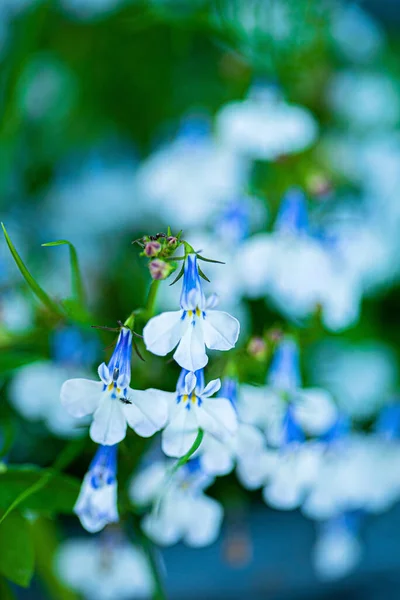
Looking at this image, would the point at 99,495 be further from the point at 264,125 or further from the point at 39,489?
the point at 264,125

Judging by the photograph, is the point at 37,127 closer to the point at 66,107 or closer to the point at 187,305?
the point at 66,107

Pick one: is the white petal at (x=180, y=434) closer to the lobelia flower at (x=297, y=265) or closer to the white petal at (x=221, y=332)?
the white petal at (x=221, y=332)

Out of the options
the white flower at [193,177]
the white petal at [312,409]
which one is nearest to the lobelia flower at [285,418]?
the white petal at [312,409]

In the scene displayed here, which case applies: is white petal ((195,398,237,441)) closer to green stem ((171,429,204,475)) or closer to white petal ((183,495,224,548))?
green stem ((171,429,204,475))

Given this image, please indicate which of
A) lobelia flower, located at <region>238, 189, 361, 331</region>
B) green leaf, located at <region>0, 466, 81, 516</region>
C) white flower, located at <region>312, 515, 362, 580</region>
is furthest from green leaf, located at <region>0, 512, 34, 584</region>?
white flower, located at <region>312, 515, 362, 580</region>

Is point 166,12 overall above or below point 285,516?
above

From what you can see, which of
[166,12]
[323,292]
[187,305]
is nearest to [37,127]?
[166,12]

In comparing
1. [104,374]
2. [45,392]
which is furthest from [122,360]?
[45,392]
